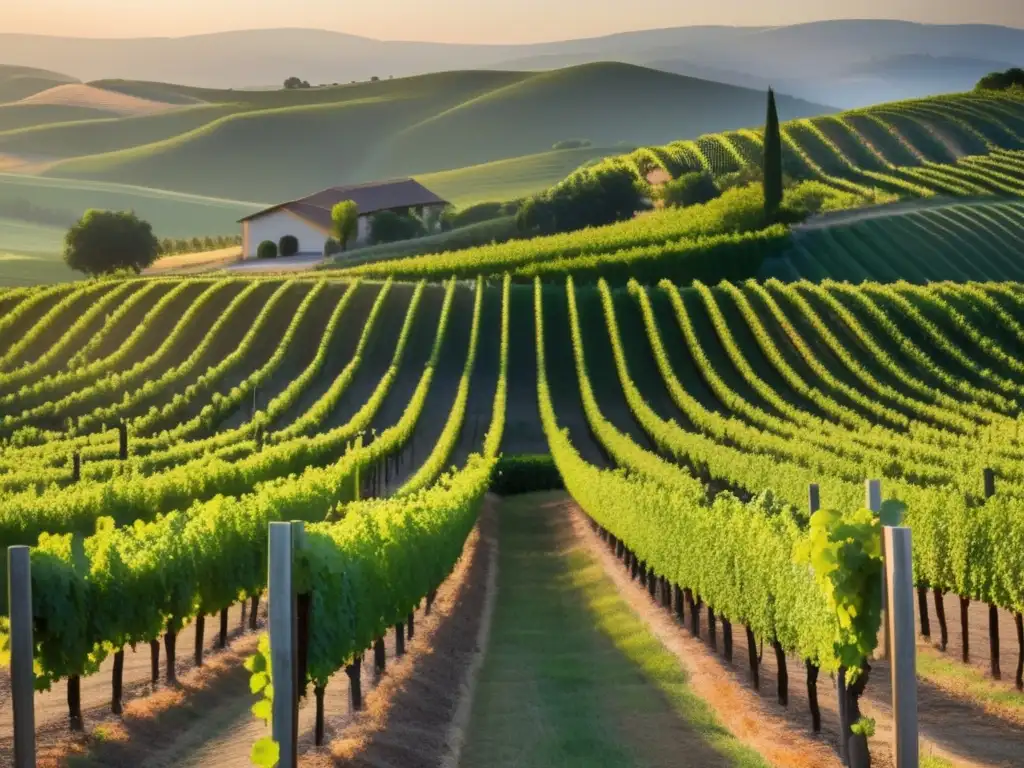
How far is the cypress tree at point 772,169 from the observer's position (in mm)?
109250

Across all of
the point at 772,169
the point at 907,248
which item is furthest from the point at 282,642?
the point at 772,169

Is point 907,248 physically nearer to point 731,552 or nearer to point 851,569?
point 731,552

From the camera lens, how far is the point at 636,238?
10800cm

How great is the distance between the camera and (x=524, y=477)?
65.0 meters

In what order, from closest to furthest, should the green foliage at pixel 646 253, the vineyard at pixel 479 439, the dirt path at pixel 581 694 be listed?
the dirt path at pixel 581 694
the vineyard at pixel 479 439
the green foliage at pixel 646 253

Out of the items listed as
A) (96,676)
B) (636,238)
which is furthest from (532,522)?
(636,238)

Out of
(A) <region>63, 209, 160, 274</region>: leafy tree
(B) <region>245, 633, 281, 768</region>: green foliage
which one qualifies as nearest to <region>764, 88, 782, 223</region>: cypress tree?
(A) <region>63, 209, 160, 274</region>: leafy tree

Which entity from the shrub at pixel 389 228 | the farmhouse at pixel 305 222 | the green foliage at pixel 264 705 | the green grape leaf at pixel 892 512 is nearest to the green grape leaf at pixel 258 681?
the green foliage at pixel 264 705

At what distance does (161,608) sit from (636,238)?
87.3 m

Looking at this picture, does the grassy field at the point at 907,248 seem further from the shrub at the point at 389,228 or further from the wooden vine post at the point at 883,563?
the wooden vine post at the point at 883,563

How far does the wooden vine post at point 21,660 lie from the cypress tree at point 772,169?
9652 cm

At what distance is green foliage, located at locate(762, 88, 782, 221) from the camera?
109312mm

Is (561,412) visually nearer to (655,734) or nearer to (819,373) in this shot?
(819,373)

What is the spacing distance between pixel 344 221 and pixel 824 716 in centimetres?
11664
